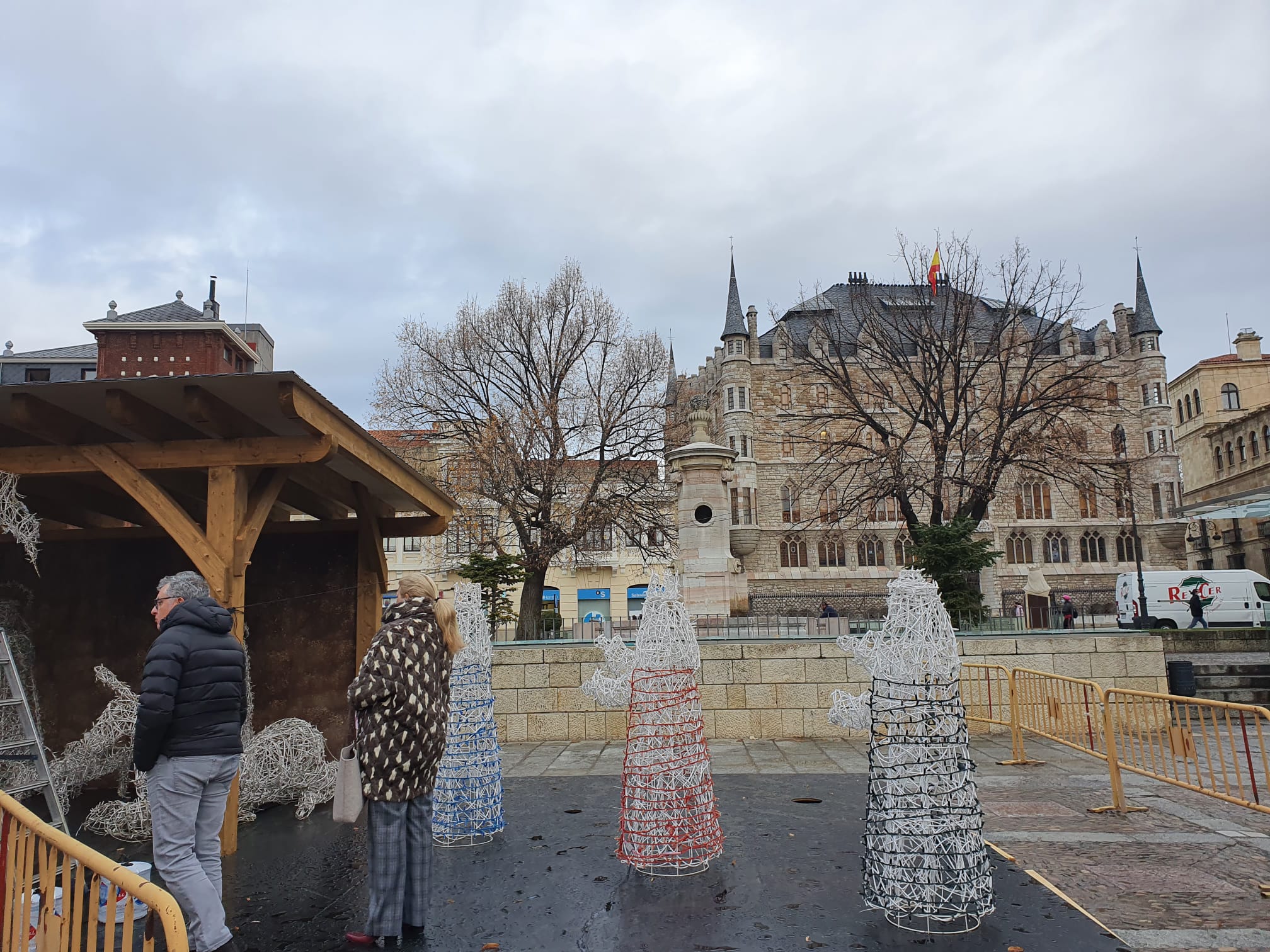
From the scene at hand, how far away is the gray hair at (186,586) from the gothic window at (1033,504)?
58.2m

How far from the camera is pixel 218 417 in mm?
6293

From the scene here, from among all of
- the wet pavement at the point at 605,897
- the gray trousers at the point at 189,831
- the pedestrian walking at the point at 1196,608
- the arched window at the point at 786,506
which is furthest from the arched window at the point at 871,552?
the gray trousers at the point at 189,831

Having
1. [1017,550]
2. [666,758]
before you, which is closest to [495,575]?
[666,758]

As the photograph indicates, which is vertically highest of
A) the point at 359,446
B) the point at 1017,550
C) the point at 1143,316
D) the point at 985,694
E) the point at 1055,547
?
the point at 1143,316

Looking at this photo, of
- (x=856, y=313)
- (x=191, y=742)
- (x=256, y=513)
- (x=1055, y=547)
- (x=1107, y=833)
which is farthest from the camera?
(x=1055, y=547)

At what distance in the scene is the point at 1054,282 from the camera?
23688 mm

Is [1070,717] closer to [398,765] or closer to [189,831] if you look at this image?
[398,765]

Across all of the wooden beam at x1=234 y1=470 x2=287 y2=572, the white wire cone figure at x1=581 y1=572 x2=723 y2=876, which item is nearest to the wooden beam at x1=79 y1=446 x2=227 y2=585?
the wooden beam at x1=234 y1=470 x2=287 y2=572

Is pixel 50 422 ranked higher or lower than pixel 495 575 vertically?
higher

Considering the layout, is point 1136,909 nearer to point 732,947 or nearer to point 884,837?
point 884,837

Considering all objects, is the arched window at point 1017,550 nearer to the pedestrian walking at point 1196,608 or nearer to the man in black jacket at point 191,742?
the pedestrian walking at point 1196,608

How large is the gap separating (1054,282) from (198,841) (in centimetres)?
2549

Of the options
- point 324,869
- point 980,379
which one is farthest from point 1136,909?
point 980,379

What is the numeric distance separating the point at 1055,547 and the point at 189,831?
59.9 m
